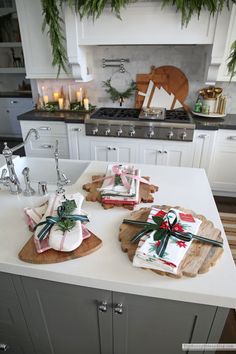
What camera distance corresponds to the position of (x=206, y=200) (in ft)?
3.88

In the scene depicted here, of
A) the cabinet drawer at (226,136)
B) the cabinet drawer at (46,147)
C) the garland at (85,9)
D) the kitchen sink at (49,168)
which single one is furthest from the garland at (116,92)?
the kitchen sink at (49,168)

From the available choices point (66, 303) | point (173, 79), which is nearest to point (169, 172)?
point (66, 303)

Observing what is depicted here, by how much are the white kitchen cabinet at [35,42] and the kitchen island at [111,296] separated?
213cm

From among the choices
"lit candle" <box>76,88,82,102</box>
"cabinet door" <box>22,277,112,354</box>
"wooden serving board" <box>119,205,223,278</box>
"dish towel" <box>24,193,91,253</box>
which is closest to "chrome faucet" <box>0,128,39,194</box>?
"dish towel" <box>24,193,91,253</box>

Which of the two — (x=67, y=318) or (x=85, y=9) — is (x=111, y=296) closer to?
(x=67, y=318)

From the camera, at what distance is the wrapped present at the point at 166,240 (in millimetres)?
795

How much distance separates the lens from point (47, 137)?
289 cm

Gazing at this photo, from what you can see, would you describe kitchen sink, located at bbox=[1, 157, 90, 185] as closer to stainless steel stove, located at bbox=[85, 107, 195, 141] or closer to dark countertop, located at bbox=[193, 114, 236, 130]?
stainless steel stove, located at bbox=[85, 107, 195, 141]

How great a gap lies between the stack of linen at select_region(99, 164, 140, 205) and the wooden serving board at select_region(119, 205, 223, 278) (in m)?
0.11

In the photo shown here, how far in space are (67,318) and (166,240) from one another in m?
0.54

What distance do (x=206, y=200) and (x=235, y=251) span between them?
1.21m

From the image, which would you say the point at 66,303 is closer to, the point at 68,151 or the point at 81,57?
the point at 68,151

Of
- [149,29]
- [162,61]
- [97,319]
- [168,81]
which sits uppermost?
[149,29]

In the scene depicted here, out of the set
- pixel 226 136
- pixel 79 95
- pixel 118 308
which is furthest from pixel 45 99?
pixel 118 308
